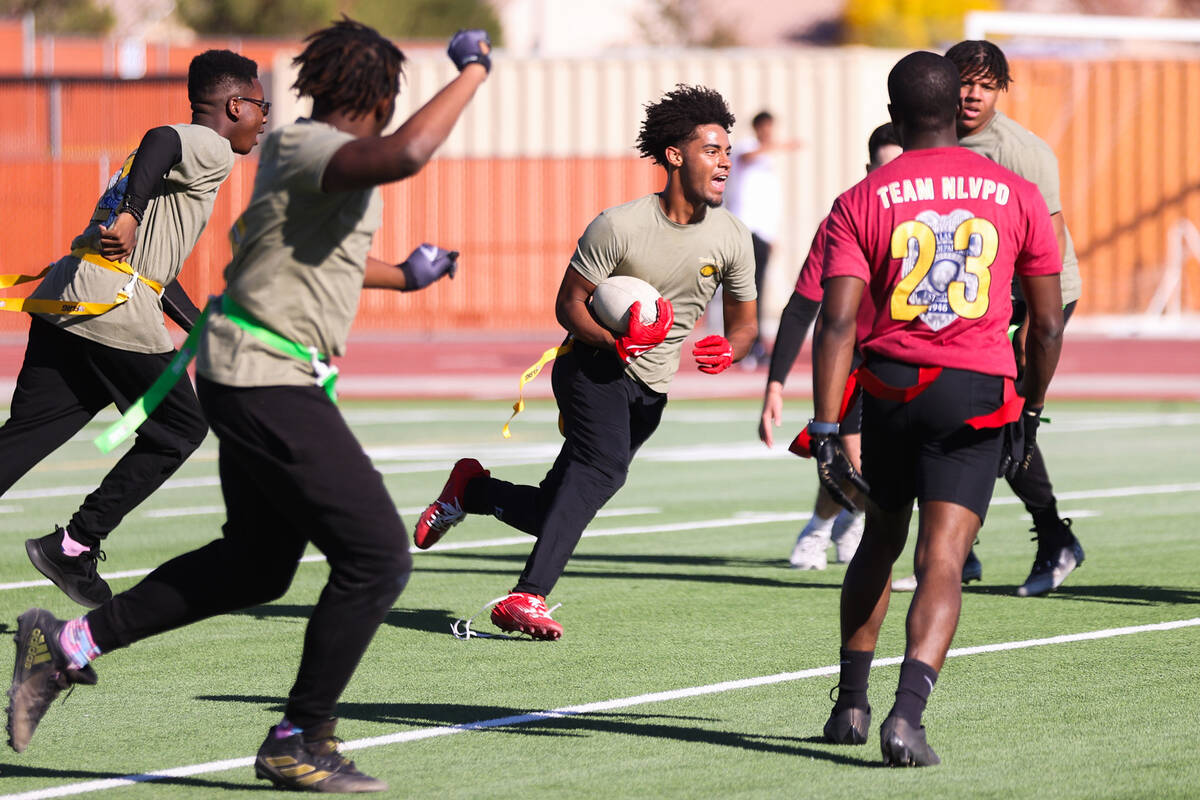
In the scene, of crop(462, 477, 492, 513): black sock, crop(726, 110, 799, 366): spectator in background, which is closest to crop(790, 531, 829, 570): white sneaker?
crop(462, 477, 492, 513): black sock

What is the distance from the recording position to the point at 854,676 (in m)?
5.95

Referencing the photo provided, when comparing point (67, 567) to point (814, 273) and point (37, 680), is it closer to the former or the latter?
point (37, 680)

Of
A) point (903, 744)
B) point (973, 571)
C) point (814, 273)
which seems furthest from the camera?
point (973, 571)

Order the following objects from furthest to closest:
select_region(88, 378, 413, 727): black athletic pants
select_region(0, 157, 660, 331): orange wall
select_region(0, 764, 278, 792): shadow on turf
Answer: select_region(0, 157, 660, 331): orange wall, select_region(0, 764, 278, 792): shadow on turf, select_region(88, 378, 413, 727): black athletic pants

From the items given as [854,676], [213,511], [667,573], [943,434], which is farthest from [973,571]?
[213,511]

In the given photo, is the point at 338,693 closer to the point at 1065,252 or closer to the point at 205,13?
the point at 1065,252

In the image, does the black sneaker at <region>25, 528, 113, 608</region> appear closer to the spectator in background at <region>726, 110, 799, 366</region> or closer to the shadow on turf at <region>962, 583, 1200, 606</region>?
the shadow on turf at <region>962, 583, 1200, 606</region>

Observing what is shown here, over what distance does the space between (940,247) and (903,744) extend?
4.74 ft

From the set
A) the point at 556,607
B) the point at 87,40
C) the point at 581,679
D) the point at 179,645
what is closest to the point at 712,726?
the point at 581,679

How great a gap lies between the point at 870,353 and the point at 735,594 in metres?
3.48

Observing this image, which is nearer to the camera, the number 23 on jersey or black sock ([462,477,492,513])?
the number 23 on jersey

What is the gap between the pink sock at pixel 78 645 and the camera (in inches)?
219

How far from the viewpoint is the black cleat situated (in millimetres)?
5934

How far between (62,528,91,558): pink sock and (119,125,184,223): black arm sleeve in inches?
59.4
